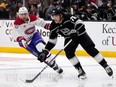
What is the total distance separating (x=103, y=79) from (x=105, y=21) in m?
2.97

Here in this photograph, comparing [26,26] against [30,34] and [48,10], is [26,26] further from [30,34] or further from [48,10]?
[48,10]

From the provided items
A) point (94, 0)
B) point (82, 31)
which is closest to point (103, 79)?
point (82, 31)

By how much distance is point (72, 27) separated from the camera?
5.79 metres

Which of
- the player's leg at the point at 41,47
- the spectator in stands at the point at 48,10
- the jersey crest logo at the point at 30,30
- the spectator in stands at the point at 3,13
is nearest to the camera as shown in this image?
the player's leg at the point at 41,47

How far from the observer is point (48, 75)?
6.41 metres

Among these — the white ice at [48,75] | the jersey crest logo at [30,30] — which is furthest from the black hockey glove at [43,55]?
the jersey crest logo at [30,30]

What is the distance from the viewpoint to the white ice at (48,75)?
5.56 meters

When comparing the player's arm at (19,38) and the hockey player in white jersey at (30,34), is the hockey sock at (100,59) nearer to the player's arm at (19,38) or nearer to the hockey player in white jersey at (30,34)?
the hockey player in white jersey at (30,34)

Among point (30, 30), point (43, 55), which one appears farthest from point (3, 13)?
point (43, 55)

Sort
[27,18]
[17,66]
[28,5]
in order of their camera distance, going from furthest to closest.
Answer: [28,5]
[17,66]
[27,18]

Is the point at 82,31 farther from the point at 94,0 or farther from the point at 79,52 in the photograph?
the point at 94,0

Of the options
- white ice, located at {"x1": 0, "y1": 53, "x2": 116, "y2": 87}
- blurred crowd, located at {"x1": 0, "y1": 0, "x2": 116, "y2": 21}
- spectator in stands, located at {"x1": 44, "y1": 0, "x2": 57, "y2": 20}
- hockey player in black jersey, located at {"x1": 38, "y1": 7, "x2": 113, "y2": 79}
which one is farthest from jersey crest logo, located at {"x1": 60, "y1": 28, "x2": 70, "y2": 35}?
spectator in stands, located at {"x1": 44, "y1": 0, "x2": 57, "y2": 20}

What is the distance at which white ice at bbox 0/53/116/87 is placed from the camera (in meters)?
5.56

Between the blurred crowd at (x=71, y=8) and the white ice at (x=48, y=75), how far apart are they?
100cm
